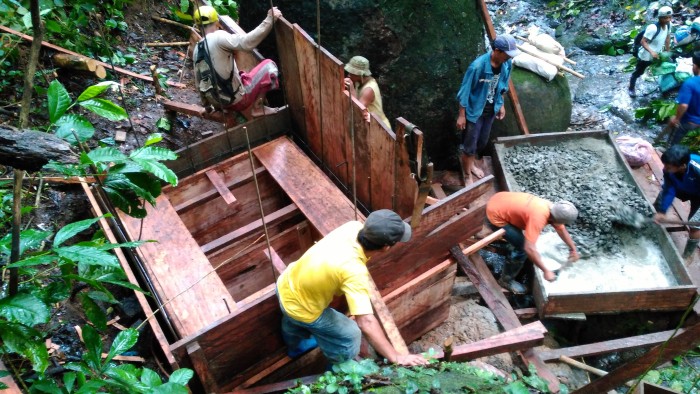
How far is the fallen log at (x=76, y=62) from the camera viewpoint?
5516 mm

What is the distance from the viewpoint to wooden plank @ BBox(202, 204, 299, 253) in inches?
169

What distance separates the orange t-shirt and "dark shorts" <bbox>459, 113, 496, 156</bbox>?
101cm

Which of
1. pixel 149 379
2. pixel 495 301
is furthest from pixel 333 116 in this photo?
pixel 149 379

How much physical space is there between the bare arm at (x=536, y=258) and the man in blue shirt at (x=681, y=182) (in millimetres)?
1505

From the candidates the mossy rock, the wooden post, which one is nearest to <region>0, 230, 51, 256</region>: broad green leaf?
the wooden post

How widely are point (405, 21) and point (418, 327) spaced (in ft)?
10.5

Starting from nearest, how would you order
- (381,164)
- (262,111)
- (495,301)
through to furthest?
(381,164) → (495,301) → (262,111)

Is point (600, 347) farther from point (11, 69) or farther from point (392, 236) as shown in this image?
point (11, 69)

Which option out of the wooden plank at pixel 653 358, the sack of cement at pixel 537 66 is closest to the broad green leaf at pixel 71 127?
the wooden plank at pixel 653 358

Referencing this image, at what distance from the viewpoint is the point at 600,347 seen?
4.45 m

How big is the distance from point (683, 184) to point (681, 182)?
0.03 m

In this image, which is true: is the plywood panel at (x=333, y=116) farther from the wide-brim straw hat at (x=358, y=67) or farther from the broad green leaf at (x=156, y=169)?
the broad green leaf at (x=156, y=169)

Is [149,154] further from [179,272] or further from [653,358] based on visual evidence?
[653,358]

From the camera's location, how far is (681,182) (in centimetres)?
515
